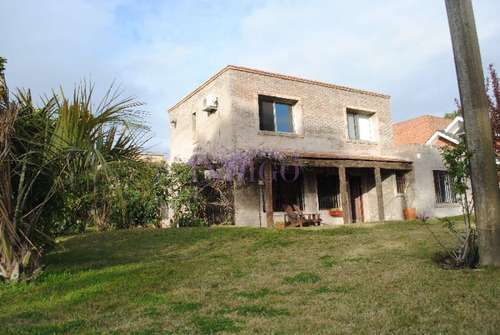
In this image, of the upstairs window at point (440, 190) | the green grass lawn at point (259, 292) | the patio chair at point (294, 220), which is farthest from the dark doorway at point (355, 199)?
the green grass lawn at point (259, 292)

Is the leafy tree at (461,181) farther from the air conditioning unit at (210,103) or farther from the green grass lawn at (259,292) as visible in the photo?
the air conditioning unit at (210,103)

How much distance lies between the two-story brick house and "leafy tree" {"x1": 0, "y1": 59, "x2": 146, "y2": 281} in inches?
325

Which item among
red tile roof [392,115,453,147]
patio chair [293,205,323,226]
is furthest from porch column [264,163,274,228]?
red tile roof [392,115,453,147]

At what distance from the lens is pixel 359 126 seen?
64.0 feet

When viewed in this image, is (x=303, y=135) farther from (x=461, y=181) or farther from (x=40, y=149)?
(x=40, y=149)

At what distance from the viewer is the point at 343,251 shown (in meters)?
8.53

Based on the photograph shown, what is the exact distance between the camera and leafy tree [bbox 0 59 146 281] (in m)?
6.14

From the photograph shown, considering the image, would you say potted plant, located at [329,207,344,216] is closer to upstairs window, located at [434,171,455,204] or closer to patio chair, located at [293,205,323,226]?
patio chair, located at [293,205,323,226]

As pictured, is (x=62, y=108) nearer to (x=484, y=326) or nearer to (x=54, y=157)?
(x=54, y=157)

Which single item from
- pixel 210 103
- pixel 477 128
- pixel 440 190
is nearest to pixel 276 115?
pixel 210 103

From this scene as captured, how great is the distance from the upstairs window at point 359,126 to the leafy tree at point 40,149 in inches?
544

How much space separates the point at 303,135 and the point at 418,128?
19037 millimetres

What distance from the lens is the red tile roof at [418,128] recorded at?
105ft

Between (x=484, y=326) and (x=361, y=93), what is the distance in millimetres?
16486
